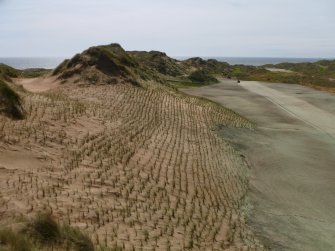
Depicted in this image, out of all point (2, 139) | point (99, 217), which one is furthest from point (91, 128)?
point (99, 217)

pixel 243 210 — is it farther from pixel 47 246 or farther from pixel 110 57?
pixel 110 57

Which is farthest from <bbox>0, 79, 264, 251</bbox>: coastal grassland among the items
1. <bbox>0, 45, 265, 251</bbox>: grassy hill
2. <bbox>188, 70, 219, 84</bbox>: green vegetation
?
<bbox>188, 70, 219, 84</bbox>: green vegetation

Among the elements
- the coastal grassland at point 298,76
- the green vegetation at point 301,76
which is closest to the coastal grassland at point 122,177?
the coastal grassland at point 298,76

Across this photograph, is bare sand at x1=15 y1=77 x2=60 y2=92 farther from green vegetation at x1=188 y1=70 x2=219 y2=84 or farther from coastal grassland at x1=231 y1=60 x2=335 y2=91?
coastal grassland at x1=231 y1=60 x2=335 y2=91

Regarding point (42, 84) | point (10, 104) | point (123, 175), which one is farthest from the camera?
point (42, 84)

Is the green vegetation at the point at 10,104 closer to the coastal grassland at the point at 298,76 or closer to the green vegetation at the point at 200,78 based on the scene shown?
the green vegetation at the point at 200,78

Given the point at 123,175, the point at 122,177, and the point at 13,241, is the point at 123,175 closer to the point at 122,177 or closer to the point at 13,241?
the point at 122,177

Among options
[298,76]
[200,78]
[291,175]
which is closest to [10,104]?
[291,175]
